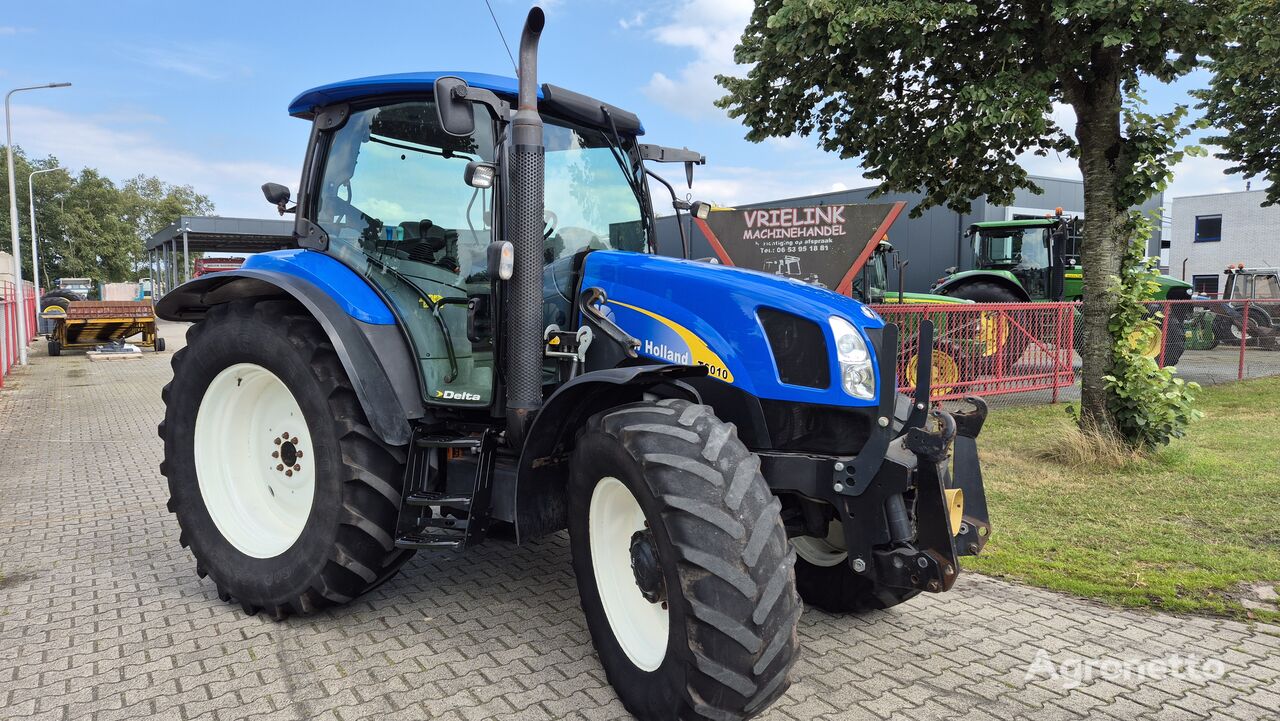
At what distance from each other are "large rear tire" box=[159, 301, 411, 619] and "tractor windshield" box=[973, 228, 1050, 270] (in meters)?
14.5

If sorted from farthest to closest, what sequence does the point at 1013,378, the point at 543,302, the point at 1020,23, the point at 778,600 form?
the point at 1013,378 < the point at 1020,23 < the point at 543,302 < the point at 778,600

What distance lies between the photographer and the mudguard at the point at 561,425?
2.92 metres

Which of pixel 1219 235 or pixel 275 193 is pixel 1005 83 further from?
pixel 1219 235

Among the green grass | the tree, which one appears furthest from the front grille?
the tree

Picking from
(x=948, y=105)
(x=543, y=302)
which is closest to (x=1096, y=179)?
(x=948, y=105)

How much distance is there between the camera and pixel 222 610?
3.85 meters

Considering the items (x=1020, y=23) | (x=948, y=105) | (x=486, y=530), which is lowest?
(x=486, y=530)

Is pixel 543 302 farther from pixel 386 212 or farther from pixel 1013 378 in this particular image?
pixel 1013 378

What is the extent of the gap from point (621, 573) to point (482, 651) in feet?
2.64

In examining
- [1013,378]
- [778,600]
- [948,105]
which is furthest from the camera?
[1013,378]

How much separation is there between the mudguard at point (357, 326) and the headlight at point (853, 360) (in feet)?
6.10

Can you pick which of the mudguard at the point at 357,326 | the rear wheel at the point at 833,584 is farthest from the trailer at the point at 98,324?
the rear wheel at the point at 833,584

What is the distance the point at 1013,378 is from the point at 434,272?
8824mm

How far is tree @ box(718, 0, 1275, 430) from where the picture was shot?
21.3 feet
